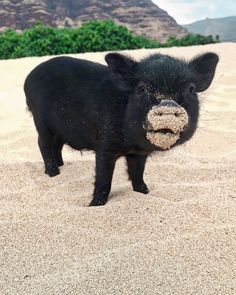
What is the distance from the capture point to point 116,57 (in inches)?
120

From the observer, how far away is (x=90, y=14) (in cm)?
4884

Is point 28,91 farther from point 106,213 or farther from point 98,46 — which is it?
point 98,46

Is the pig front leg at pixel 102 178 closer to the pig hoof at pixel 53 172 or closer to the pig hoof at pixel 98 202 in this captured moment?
the pig hoof at pixel 98 202

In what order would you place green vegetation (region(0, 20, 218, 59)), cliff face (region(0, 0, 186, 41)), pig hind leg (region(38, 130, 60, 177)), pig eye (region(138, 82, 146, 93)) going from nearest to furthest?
pig eye (region(138, 82, 146, 93)) → pig hind leg (region(38, 130, 60, 177)) → green vegetation (region(0, 20, 218, 59)) → cliff face (region(0, 0, 186, 41))

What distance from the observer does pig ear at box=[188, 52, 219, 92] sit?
3.16 meters

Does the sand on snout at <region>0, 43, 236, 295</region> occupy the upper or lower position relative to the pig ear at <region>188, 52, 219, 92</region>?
lower

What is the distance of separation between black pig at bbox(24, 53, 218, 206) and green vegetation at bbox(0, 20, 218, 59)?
10257mm

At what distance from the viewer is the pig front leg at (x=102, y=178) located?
10.7 feet

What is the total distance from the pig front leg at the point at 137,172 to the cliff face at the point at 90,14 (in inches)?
1585

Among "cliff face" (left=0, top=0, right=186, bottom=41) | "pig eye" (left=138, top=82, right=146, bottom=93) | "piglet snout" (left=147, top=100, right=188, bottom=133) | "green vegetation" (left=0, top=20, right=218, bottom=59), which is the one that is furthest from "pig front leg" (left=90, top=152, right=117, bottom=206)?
"cliff face" (left=0, top=0, right=186, bottom=41)

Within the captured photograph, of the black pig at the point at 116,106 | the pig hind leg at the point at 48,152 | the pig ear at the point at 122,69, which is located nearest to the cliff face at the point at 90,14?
the pig hind leg at the point at 48,152

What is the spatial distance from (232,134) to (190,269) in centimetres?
315

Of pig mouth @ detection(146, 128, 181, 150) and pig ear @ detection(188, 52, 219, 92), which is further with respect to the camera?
pig ear @ detection(188, 52, 219, 92)

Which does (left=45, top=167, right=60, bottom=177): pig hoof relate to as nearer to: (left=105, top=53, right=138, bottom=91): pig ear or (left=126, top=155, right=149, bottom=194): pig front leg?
(left=126, top=155, right=149, bottom=194): pig front leg
